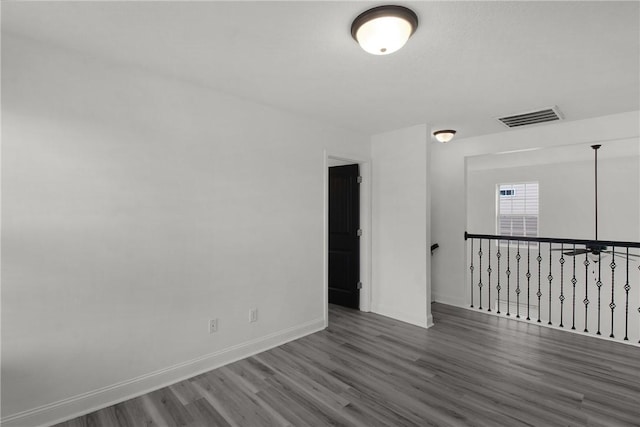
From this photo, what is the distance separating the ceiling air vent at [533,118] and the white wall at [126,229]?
2668 millimetres

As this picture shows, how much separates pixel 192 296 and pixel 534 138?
4.48 metres

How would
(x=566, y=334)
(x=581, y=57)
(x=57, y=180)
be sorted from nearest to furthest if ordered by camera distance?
(x=57, y=180) < (x=581, y=57) < (x=566, y=334)

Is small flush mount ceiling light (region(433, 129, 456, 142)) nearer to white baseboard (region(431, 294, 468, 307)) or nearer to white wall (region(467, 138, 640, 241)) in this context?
white baseboard (region(431, 294, 468, 307))

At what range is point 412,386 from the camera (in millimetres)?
2547

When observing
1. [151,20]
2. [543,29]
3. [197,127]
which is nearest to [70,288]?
[197,127]

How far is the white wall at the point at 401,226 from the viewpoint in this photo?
3932 millimetres

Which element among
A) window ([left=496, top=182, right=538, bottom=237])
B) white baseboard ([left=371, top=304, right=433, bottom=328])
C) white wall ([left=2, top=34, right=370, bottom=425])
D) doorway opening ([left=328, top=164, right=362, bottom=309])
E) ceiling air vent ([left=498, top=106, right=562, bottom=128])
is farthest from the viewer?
window ([left=496, top=182, right=538, bottom=237])

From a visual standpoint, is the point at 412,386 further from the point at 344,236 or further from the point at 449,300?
the point at 449,300

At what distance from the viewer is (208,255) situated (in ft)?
9.24

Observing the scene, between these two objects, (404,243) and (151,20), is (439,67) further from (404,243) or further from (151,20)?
(404,243)

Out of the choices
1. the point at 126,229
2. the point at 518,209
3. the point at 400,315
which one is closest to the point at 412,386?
the point at 400,315

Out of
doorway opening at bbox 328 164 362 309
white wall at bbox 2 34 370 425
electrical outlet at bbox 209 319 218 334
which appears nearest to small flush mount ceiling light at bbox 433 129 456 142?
doorway opening at bbox 328 164 362 309

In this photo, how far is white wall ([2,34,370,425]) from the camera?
199 centimetres

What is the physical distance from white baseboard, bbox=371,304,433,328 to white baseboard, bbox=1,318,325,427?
60.6 inches
